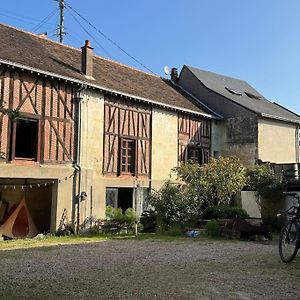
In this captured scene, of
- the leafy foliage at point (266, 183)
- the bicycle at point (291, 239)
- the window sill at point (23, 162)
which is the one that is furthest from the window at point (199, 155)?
the bicycle at point (291, 239)

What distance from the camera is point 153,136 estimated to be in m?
20.0

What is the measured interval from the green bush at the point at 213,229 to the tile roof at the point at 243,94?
30.8ft

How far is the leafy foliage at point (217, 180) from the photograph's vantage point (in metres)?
17.4

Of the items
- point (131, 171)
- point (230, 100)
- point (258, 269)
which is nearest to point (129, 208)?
point (131, 171)

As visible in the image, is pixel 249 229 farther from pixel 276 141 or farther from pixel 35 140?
pixel 276 141

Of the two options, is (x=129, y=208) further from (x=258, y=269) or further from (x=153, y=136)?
(x=258, y=269)

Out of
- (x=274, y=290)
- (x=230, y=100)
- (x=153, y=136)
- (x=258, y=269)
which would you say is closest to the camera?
(x=274, y=290)

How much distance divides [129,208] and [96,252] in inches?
294

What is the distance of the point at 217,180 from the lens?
17.4 metres

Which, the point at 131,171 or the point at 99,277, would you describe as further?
the point at 131,171

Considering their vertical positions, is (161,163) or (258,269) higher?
(161,163)

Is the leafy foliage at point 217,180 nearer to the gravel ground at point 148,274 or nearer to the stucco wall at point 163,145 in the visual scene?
the stucco wall at point 163,145

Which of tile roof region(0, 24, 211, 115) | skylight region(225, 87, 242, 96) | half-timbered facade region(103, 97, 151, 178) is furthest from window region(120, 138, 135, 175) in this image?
skylight region(225, 87, 242, 96)

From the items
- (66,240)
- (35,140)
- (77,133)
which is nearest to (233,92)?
(77,133)
